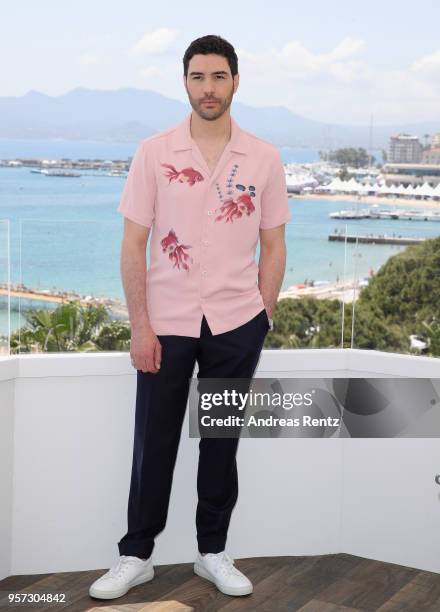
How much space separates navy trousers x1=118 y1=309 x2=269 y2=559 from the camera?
2447 millimetres

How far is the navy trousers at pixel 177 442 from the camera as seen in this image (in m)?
2.45

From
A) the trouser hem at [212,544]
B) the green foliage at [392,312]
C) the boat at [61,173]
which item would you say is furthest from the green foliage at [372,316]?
the boat at [61,173]

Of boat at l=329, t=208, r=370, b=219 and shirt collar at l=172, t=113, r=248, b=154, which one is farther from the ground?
shirt collar at l=172, t=113, r=248, b=154

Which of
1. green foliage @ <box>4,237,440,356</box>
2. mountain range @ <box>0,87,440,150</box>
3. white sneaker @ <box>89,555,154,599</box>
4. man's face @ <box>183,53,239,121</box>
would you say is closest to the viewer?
man's face @ <box>183,53,239,121</box>

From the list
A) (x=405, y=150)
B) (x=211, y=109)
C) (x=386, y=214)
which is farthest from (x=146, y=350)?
(x=405, y=150)

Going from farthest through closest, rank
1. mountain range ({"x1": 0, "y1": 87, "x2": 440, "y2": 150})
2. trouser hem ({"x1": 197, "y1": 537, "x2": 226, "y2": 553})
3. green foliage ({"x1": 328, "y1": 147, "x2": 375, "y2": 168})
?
mountain range ({"x1": 0, "y1": 87, "x2": 440, "y2": 150}) < green foliage ({"x1": 328, "y1": 147, "x2": 375, "y2": 168}) < trouser hem ({"x1": 197, "y1": 537, "x2": 226, "y2": 553})

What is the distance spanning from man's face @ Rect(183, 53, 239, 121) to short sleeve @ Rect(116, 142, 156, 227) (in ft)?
0.61

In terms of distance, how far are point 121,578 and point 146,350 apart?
685mm

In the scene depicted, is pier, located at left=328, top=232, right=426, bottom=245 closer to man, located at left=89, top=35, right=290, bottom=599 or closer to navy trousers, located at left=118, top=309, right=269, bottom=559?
man, located at left=89, top=35, right=290, bottom=599

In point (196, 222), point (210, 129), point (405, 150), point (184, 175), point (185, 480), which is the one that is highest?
point (405, 150)

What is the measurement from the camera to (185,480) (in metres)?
2.85

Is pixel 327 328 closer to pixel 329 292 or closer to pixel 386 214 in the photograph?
pixel 329 292

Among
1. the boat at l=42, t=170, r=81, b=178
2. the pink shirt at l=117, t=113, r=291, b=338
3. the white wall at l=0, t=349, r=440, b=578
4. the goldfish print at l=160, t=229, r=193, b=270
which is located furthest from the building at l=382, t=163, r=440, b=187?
the goldfish print at l=160, t=229, r=193, b=270

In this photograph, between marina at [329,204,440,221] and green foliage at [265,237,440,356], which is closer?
green foliage at [265,237,440,356]
